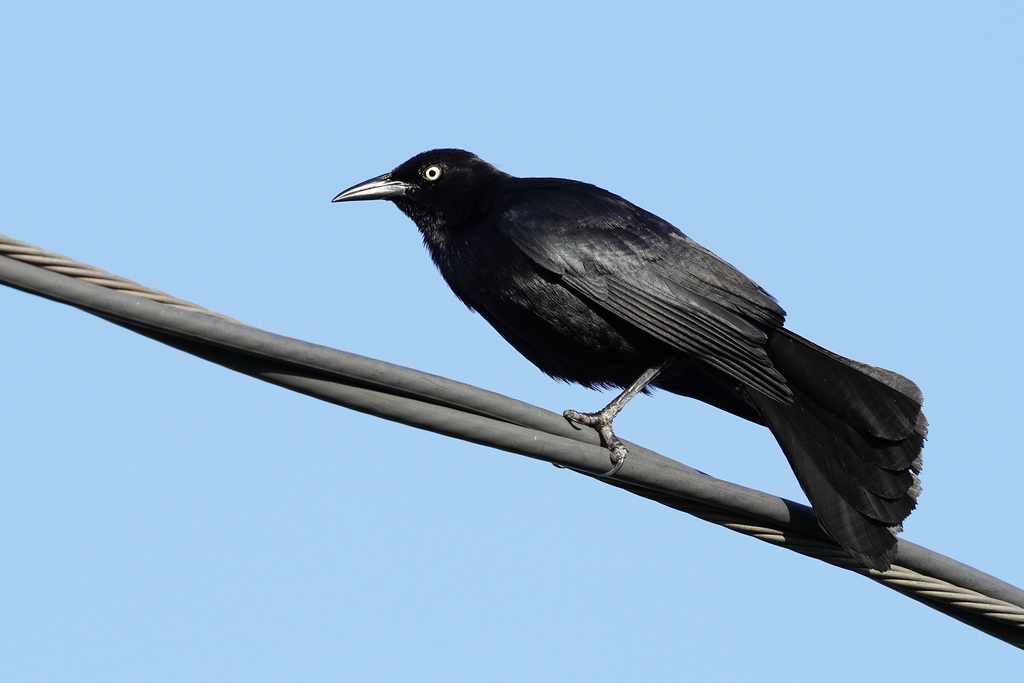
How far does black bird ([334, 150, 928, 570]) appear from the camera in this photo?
198 inches

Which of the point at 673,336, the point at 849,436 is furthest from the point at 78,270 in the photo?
the point at 849,436

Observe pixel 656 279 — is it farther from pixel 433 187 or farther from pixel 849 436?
pixel 433 187

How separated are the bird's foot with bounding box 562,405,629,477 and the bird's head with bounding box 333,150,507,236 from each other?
1.90m

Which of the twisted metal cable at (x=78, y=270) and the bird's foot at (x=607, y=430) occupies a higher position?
the bird's foot at (x=607, y=430)

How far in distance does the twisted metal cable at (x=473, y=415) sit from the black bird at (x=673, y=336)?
339 millimetres

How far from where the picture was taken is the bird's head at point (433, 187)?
6.77 meters

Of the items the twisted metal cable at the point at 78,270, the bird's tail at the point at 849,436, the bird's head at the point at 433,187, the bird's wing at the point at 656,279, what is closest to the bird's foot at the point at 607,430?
the bird's wing at the point at 656,279

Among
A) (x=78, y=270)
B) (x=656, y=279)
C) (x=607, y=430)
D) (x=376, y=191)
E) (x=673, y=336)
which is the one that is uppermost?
(x=376, y=191)

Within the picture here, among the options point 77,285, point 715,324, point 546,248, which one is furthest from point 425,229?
point 77,285

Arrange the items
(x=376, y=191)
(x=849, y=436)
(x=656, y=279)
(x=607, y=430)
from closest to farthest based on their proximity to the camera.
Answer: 1. (x=607, y=430)
2. (x=849, y=436)
3. (x=656, y=279)
4. (x=376, y=191)

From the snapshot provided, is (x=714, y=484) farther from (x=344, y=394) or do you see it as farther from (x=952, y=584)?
Result: (x=344, y=394)

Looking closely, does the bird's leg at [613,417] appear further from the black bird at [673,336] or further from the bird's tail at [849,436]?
the bird's tail at [849,436]

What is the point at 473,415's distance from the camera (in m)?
3.37

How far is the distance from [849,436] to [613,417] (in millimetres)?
964
